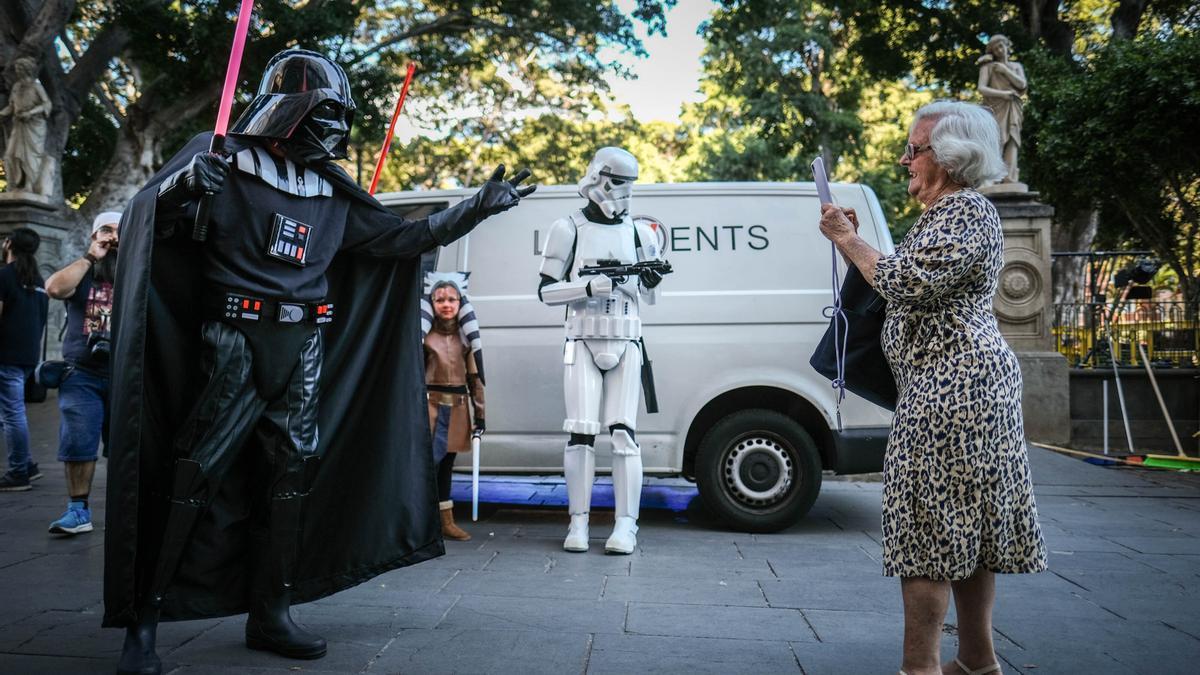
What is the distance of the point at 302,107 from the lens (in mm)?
3281

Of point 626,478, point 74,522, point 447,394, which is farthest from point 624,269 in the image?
point 74,522

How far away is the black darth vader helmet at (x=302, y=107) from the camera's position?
3.28 metres

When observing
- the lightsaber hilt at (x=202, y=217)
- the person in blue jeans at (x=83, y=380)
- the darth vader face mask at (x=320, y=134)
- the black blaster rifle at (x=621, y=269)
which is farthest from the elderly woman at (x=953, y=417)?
the person in blue jeans at (x=83, y=380)

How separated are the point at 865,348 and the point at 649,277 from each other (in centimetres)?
242

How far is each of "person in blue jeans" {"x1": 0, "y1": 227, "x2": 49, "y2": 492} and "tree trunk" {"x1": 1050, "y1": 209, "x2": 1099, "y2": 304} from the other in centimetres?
1346

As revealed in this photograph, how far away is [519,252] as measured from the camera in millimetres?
6184

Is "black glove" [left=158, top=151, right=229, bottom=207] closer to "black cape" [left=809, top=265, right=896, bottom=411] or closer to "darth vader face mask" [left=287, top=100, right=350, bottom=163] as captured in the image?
"darth vader face mask" [left=287, top=100, right=350, bottom=163]

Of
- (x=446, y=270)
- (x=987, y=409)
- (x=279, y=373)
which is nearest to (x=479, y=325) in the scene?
(x=446, y=270)

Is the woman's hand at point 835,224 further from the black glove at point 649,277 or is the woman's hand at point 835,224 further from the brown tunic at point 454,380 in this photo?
the brown tunic at point 454,380

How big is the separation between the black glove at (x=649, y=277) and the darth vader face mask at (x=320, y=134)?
2.34m

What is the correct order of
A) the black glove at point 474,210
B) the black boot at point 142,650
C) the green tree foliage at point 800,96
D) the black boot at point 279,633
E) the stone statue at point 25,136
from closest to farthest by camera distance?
1. the black boot at point 142,650
2. the black boot at point 279,633
3. the black glove at point 474,210
4. the stone statue at point 25,136
5. the green tree foliage at point 800,96

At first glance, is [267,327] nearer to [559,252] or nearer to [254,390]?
[254,390]

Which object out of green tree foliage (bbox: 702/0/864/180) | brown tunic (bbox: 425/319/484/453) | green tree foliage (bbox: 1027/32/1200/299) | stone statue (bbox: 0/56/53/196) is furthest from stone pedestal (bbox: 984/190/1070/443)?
stone statue (bbox: 0/56/53/196)

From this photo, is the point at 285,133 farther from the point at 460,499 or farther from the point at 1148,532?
the point at 1148,532
